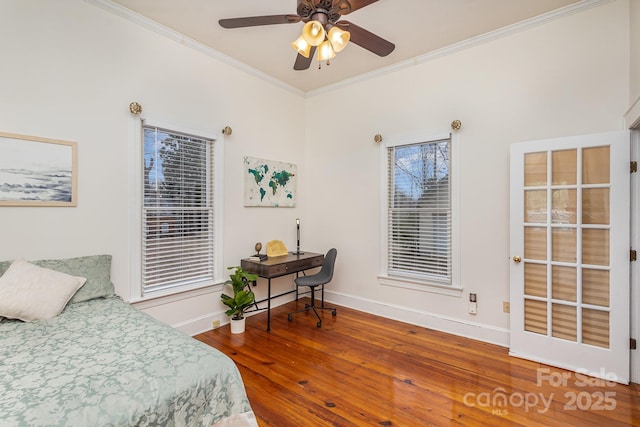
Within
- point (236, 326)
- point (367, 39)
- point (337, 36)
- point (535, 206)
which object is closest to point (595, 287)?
point (535, 206)

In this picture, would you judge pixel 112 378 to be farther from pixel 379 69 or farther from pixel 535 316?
pixel 379 69

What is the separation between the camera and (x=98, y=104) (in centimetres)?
264

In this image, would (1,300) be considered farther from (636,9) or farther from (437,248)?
(636,9)

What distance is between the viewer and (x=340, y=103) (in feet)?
14.2

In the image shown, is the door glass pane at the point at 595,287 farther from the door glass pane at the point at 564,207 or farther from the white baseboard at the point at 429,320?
the white baseboard at the point at 429,320

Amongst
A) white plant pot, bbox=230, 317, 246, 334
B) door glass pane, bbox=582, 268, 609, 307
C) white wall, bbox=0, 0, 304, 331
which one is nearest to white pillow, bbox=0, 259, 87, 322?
white wall, bbox=0, 0, 304, 331

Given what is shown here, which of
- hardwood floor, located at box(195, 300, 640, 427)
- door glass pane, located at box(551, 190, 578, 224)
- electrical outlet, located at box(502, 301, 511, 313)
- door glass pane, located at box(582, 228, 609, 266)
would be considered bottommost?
hardwood floor, located at box(195, 300, 640, 427)

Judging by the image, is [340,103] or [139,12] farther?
[340,103]

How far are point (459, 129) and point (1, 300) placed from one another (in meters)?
4.07

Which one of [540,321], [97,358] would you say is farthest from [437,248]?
[97,358]

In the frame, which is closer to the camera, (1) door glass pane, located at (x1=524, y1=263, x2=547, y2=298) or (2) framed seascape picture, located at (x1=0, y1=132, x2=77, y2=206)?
(2) framed seascape picture, located at (x1=0, y1=132, x2=77, y2=206)

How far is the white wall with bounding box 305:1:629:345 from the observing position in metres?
2.66

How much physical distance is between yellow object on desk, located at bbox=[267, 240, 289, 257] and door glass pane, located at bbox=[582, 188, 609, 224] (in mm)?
3205

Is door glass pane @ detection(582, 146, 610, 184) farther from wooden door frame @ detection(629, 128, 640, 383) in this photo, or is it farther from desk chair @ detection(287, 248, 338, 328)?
desk chair @ detection(287, 248, 338, 328)
